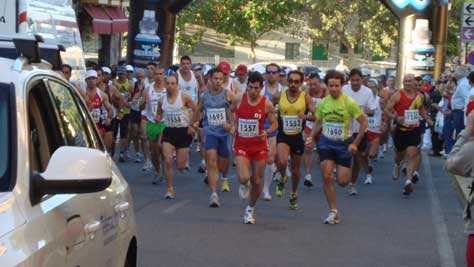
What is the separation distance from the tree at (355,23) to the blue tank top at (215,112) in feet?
151

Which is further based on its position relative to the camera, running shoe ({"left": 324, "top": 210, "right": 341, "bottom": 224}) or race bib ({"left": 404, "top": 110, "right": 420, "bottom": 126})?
race bib ({"left": 404, "top": 110, "right": 420, "bottom": 126})

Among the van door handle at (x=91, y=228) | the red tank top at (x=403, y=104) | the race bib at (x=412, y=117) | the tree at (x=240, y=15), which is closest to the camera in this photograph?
the van door handle at (x=91, y=228)

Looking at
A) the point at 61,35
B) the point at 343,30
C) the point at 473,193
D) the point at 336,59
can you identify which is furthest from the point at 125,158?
the point at 336,59

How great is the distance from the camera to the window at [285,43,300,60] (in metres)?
73.8

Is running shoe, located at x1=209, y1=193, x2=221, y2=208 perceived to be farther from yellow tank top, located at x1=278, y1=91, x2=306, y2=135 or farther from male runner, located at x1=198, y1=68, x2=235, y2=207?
yellow tank top, located at x1=278, y1=91, x2=306, y2=135

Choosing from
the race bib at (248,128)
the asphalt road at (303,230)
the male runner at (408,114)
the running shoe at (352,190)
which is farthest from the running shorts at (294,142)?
the male runner at (408,114)

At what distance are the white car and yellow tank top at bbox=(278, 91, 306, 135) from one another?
320 inches

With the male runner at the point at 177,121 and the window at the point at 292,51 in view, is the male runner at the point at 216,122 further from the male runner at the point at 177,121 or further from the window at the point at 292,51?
the window at the point at 292,51

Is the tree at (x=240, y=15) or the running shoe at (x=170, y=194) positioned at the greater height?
the tree at (x=240, y=15)

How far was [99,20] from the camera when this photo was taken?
120 ft

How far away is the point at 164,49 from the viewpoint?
29.1m

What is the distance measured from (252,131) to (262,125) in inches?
6.6

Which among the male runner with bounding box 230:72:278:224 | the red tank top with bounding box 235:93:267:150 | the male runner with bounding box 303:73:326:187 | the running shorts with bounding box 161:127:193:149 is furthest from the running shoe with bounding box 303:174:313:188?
the red tank top with bounding box 235:93:267:150

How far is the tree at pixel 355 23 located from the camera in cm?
6069
